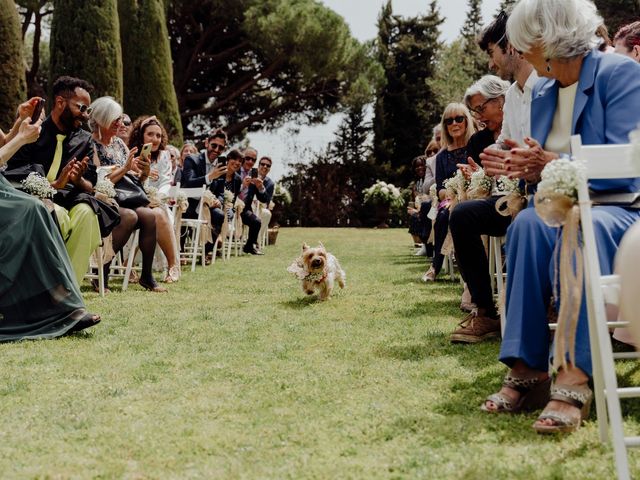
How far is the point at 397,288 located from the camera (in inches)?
281

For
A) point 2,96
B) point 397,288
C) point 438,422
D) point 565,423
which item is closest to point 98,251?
point 397,288

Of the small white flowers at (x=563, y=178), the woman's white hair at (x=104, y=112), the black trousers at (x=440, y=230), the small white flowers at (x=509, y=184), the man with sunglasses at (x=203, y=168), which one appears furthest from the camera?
the man with sunglasses at (x=203, y=168)

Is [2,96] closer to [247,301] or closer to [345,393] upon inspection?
[247,301]

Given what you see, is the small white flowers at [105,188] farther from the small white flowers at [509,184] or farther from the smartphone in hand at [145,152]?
the small white flowers at [509,184]

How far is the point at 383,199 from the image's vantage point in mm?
23156

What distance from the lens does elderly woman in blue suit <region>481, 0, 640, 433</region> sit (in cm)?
270

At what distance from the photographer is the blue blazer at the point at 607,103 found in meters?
2.92

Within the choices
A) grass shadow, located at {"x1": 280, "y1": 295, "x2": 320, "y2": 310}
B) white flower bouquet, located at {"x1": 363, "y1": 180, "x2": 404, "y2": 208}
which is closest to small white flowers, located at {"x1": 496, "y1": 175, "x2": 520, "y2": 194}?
grass shadow, located at {"x1": 280, "y1": 295, "x2": 320, "y2": 310}

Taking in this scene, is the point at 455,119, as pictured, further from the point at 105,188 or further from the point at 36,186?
the point at 36,186

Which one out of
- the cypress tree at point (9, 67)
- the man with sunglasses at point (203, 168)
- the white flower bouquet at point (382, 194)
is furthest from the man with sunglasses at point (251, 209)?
the white flower bouquet at point (382, 194)

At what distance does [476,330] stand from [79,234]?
323 centimetres

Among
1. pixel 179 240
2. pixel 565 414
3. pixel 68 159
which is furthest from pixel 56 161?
pixel 565 414

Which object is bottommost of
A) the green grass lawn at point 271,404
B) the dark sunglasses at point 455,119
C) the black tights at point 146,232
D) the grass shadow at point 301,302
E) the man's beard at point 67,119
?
the green grass lawn at point 271,404

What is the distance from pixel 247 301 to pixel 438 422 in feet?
12.5
